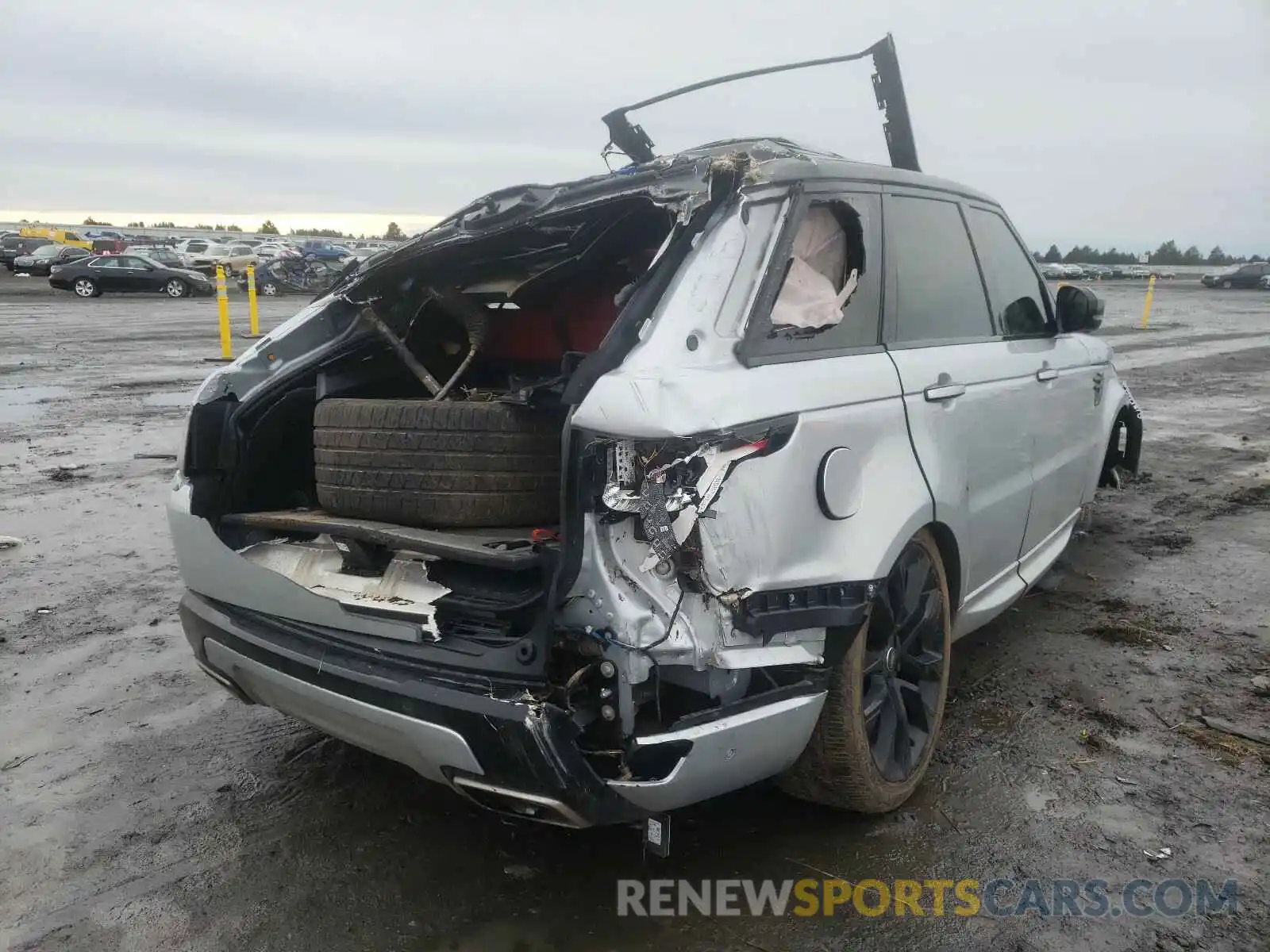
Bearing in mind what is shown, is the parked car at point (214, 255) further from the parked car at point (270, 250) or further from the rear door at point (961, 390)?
the rear door at point (961, 390)

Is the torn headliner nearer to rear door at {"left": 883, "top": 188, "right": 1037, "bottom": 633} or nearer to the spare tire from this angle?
rear door at {"left": 883, "top": 188, "right": 1037, "bottom": 633}

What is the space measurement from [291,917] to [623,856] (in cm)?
91

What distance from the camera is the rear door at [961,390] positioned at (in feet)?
9.95

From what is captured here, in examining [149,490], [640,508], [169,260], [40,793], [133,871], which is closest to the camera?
[640,508]

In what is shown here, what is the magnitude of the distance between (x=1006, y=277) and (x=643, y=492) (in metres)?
2.38

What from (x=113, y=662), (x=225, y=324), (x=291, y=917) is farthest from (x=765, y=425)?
(x=225, y=324)

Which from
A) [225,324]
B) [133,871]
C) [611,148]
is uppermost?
[611,148]

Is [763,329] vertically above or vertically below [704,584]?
above

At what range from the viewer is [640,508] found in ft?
7.58

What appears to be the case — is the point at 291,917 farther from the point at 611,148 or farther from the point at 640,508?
the point at 611,148

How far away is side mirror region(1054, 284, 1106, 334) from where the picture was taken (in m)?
4.24

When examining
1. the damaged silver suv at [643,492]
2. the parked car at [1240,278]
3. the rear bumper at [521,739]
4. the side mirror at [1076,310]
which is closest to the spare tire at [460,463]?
the damaged silver suv at [643,492]

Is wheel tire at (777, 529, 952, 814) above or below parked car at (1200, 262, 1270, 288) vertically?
below

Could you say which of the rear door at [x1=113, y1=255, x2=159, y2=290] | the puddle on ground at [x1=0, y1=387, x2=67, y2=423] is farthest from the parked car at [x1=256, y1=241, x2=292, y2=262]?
the puddle on ground at [x1=0, y1=387, x2=67, y2=423]
